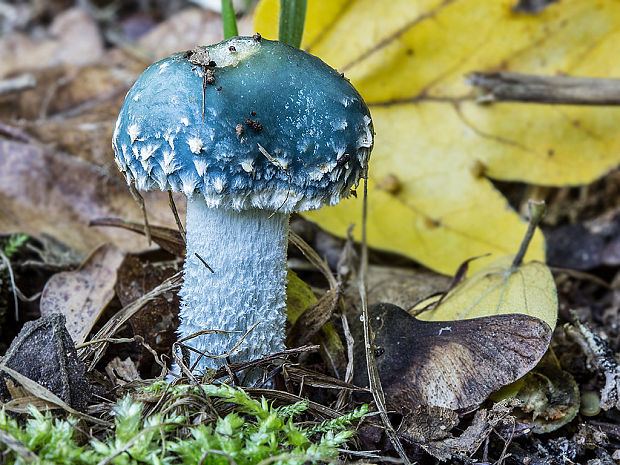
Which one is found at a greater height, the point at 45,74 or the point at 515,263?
the point at 45,74

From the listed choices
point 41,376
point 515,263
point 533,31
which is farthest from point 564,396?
point 533,31

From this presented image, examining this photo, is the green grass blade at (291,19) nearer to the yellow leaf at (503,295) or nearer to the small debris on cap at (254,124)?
the small debris on cap at (254,124)

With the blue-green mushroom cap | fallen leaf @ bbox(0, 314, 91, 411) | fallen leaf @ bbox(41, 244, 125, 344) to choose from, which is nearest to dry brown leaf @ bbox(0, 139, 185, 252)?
fallen leaf @ bbox(41, 244, 125, 344)

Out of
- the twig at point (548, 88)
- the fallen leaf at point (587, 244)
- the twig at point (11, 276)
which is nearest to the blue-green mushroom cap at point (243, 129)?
the twig at point (11, 276)

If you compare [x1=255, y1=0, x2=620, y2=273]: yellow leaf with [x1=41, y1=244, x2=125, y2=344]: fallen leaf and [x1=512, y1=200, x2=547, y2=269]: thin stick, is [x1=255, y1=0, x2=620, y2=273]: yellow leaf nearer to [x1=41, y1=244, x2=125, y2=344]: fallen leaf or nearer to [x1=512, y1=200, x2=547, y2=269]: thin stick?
[x1=512, y1=200, x2=547, y2=269]: thin stick

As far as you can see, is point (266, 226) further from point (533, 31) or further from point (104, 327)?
point (533, 31)
